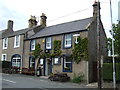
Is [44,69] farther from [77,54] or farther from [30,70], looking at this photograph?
[77,54]

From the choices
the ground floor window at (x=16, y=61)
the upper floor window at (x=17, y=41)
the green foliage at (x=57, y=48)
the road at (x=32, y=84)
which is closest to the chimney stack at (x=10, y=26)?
the upper floor window at (x=17, y=41)

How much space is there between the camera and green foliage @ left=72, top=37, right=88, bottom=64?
21623mm

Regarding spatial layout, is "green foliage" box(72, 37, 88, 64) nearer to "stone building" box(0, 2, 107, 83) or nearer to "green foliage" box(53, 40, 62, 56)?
"stone building" box(0, 2, 107, 83)

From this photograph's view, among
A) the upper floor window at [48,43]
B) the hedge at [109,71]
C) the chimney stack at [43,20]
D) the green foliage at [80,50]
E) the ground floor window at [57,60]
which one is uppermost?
the chimney stack at [43,20]

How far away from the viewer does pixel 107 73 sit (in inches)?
714

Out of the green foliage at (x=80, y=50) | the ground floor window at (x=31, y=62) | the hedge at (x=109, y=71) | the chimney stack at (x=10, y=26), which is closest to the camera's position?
the hedge at (x=109, y=71)

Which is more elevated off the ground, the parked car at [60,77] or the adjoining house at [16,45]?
the adjoining house at [16,45]

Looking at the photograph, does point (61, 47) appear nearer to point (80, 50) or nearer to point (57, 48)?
point (57, 48)

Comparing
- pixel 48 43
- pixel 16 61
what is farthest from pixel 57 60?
pixel 16 61

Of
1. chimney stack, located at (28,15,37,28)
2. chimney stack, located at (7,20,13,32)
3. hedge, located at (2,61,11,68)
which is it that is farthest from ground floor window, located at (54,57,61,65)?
chimney stack, located at (7,20,13,32)

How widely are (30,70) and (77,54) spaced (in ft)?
27.0

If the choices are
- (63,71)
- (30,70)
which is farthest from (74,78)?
(30,70)

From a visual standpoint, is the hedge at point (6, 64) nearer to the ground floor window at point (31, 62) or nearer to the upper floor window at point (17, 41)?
the upper floor window at point (17, 41)

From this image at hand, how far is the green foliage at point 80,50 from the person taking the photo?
70.9 ft
